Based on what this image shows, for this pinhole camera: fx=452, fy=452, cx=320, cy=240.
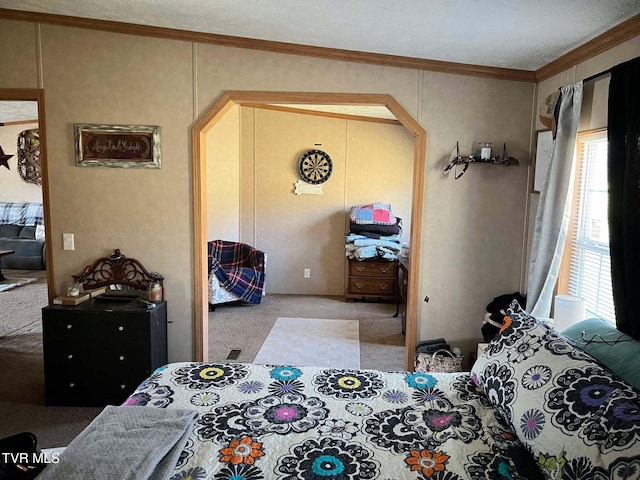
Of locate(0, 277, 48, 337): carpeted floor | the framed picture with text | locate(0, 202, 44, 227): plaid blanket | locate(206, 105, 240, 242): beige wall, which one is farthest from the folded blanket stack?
locate(0, 202, 44, 227): plaid blanket

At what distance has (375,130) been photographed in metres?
6.28

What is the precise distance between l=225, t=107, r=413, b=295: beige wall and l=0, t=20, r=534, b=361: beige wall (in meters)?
3.04

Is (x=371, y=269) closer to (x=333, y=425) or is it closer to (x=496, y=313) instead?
(x=496, y=313)

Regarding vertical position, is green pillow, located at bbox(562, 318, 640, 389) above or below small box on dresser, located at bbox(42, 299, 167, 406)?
above

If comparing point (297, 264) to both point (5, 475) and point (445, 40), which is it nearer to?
point (445, 40)

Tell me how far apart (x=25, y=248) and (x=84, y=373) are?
5.48 metres

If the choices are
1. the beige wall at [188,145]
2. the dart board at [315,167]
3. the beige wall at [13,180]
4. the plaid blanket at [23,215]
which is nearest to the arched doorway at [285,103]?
the beige wall at [188,145]

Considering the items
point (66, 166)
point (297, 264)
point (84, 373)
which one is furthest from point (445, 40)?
point (297, 264)

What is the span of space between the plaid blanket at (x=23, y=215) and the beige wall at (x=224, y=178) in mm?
4061

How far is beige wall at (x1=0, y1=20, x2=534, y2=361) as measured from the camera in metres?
3.20

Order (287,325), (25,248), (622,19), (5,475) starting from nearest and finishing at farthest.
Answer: (5,475) → (622,19) → (287,325) → (25,248)

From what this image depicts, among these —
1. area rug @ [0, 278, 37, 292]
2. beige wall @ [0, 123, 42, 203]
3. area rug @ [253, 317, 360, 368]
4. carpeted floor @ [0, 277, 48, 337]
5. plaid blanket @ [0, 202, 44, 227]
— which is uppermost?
beige wall @ [0, 123, 42, 203]

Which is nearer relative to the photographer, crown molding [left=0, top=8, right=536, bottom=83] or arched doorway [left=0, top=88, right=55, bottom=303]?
crown molding [left=0, top=8, right=536, bottom=83]

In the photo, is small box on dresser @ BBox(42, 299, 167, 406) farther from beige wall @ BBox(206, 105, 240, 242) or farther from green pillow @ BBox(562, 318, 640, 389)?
beige wall @ BBox(206, 105, 240, 242)
